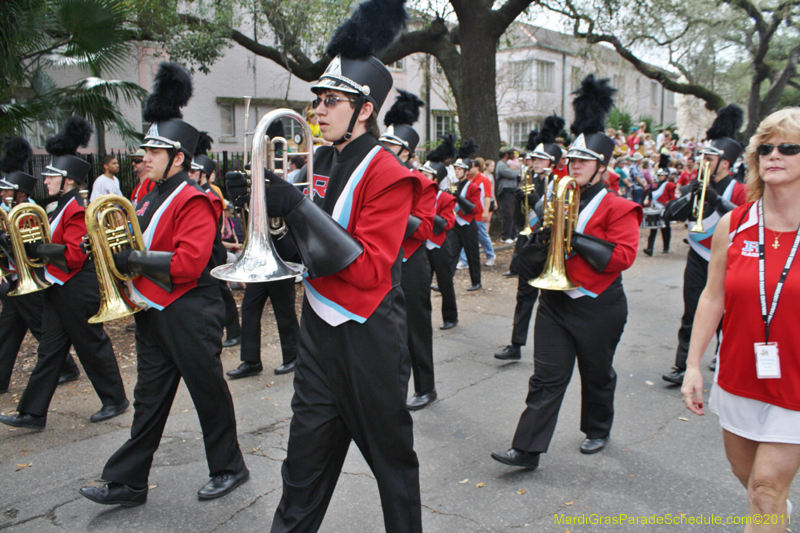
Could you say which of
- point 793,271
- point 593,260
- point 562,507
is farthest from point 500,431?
point 793,271

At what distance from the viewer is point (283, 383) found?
580 centimetres

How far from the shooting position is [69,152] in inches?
211

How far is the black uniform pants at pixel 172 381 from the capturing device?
139 inches

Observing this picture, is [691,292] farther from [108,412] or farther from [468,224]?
[108,412]

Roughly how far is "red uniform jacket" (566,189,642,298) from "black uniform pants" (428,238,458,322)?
127 inches

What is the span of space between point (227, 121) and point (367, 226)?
21.9m

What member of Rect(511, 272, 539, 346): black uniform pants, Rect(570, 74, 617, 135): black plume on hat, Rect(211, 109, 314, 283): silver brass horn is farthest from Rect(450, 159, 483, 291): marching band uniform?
Rect(211, 109, 314, 283): silver brass horn

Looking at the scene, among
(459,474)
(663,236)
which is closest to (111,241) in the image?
(459,474)

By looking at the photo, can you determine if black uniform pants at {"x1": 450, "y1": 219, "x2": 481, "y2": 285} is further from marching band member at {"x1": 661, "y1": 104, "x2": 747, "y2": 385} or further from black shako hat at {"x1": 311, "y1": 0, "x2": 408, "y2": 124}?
black shako hat at {"x1": 311, "y1": 0, "x2": 408, "y2": 124}

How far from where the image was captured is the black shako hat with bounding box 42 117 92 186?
5.01 m

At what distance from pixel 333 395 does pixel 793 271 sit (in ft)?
6.09

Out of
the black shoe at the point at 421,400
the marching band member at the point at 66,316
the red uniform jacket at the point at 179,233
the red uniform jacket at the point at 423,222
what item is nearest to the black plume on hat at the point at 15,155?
the marching band member at the point at 66,316

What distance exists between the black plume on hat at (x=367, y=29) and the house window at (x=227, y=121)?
21.1 metres

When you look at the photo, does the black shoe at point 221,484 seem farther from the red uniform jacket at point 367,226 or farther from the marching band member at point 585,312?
the red uniform jacket at point 367,226
